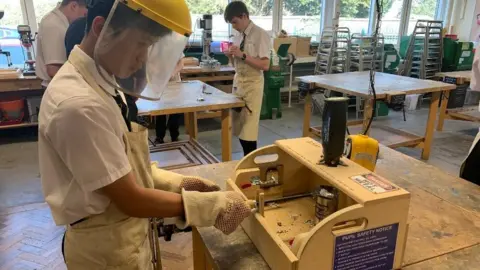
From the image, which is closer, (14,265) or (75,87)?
(75,87)

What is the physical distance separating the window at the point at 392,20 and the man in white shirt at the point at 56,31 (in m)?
5.88

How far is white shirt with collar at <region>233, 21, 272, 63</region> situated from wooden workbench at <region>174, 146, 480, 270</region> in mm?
1894

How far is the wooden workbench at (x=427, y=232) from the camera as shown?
103 centimetres

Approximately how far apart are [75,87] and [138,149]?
0.24 m

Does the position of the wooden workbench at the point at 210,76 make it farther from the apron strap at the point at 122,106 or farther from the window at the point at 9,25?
the apron strap at the point at 122,106

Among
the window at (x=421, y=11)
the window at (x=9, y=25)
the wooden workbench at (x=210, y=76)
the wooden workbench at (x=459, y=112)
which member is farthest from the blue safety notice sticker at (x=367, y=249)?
the window at (x=421, y=11)

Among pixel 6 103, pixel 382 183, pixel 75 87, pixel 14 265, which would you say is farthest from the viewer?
pixel 6 103

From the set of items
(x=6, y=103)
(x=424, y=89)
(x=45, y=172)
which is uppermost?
(x=45, y=172)

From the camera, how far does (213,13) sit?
19.0 feet

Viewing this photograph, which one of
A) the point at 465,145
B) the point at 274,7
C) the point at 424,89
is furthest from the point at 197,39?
the point at 465,145

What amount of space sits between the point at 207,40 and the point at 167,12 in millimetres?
3986

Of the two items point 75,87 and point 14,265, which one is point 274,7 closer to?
point 14,265

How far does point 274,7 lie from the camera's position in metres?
6.18

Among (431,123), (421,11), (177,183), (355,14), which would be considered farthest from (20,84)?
(421,11)
